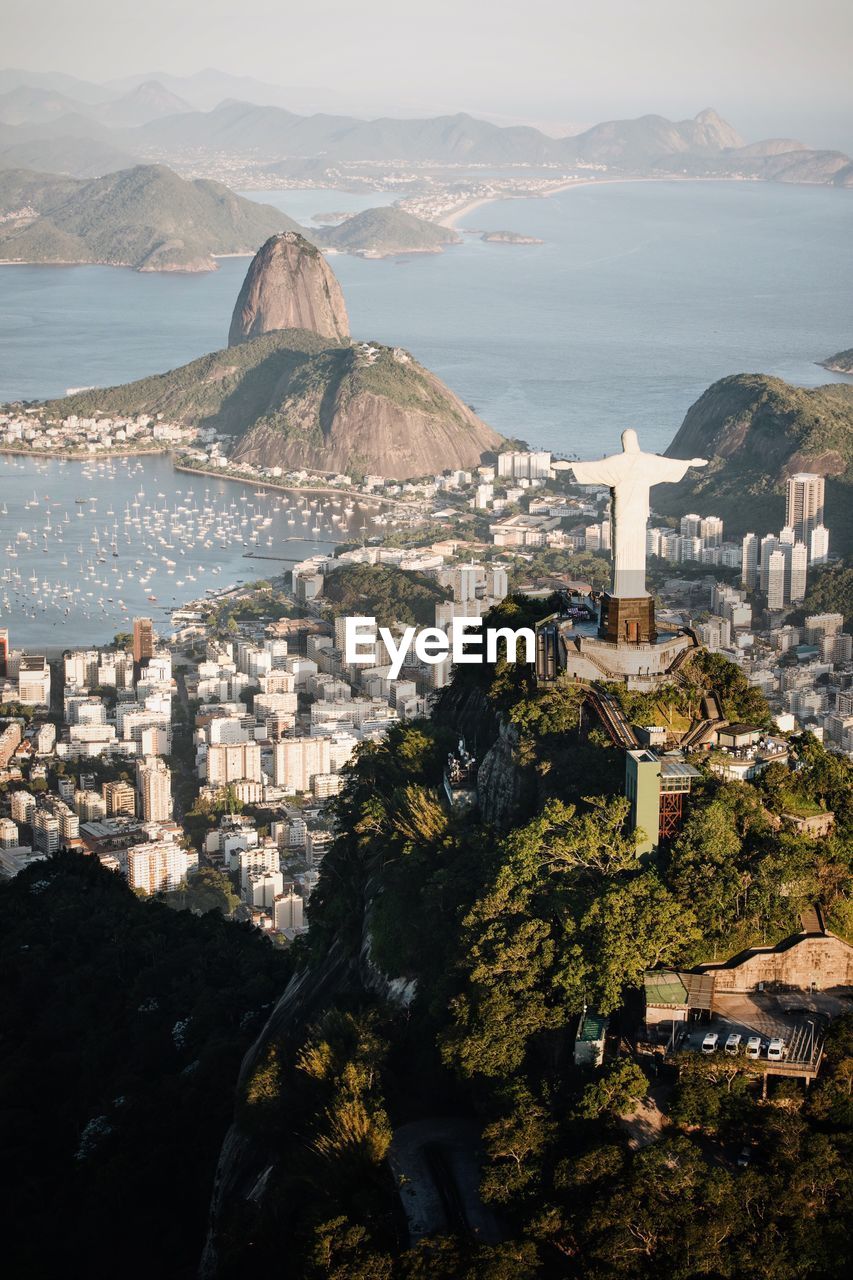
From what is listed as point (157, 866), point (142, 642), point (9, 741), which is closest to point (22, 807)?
point (9, 741)

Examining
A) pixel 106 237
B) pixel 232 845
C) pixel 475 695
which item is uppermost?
pixel 106 237

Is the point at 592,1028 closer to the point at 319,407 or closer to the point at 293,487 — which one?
the point at 293,487

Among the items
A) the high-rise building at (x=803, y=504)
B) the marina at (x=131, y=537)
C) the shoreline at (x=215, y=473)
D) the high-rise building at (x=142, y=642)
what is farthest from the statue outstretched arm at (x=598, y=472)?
the shoreline at (x=215, y=473)

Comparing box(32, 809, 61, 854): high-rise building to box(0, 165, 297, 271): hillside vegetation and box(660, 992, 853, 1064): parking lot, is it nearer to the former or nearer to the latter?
box(660, 992, 853, 1064): parking lot

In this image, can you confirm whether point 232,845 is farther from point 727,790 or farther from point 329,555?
point 329,555

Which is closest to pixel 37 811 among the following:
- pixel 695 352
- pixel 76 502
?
pixel 76 502
